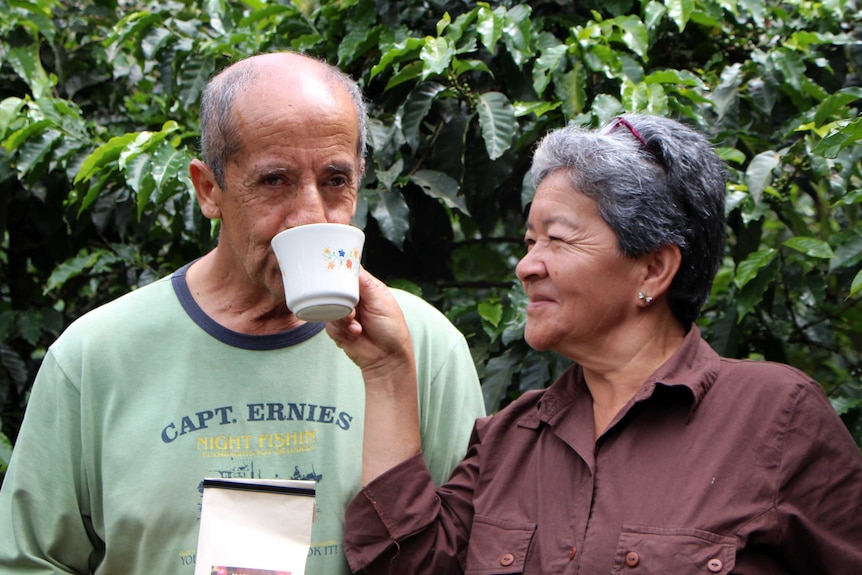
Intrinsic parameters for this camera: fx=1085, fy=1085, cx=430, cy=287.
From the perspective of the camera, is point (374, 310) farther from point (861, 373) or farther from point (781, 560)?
point (861, 373)

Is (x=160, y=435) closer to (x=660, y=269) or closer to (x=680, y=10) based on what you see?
(x=660, y=269)

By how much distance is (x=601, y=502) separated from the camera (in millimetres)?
1923

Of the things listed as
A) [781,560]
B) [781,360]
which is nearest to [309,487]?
[781,560]

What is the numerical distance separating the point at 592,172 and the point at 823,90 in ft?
3.63

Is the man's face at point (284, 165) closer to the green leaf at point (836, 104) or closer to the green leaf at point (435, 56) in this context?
the green leaf at point (435, 56)

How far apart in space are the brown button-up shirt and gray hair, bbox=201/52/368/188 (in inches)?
26.0

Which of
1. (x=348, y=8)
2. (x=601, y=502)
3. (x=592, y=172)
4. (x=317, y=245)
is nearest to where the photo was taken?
(x=317, y=245)

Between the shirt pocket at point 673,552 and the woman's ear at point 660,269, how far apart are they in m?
0.47

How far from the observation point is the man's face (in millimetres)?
1947

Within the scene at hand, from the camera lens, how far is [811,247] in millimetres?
2590

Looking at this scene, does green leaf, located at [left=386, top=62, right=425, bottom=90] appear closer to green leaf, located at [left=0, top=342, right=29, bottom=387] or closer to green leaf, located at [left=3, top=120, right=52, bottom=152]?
green leaf, located at [left=3, top=120, right=52, bottom=152]

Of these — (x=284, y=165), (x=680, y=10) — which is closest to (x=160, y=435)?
(x=284, y=165)

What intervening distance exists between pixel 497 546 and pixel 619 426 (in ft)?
1.03

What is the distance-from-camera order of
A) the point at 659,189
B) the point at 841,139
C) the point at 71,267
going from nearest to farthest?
the point at 659,189
the point at 841,139
the point at 71,267
